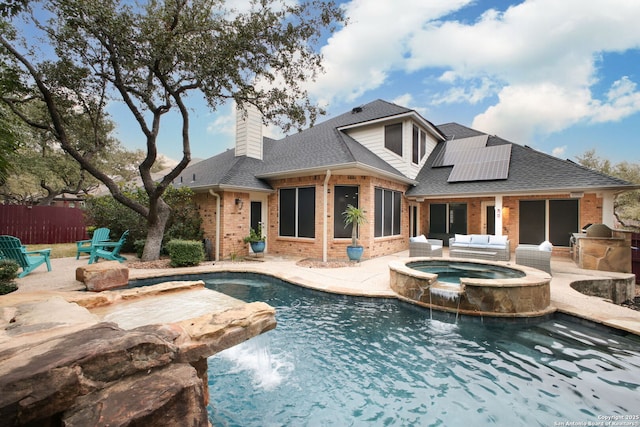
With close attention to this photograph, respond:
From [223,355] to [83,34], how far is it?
9.38 meters

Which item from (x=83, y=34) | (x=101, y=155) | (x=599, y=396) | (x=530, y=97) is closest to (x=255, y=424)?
(x=599, y=396)

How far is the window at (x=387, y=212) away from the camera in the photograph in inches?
412

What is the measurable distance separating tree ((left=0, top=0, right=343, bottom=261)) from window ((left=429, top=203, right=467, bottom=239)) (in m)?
8.52

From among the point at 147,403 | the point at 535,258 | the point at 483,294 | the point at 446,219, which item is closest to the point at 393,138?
the point at 446,219

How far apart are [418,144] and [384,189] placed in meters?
3.93

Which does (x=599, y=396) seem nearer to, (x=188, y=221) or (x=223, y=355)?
(x=223, y=355)

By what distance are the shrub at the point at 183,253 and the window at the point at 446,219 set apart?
37.0ft

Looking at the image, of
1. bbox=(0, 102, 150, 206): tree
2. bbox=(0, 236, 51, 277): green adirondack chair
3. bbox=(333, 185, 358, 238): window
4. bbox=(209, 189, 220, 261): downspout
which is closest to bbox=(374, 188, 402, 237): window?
bbox=(333, 185, 358, 238): window

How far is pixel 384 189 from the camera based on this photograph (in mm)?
10812

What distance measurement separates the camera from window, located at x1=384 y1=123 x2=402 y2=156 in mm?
11898

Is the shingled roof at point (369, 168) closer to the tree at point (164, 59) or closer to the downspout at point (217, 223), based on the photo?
the downspout at point (217, 223)

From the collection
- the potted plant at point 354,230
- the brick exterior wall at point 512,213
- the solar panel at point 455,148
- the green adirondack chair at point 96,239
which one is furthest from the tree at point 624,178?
the green adirondack chair at point 96,239

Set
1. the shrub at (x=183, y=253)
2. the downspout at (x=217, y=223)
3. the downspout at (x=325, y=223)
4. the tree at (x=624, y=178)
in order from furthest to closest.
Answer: the tree at (x=624, y=178), the downspout at (x=217, y=223), the downspout at (x=325, y=223), the shrub at (x=183, y=253)

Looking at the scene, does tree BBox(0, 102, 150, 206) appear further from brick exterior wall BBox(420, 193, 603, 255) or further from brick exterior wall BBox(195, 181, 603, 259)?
brick exterior wall BBox(420, 193, 603, 255)
